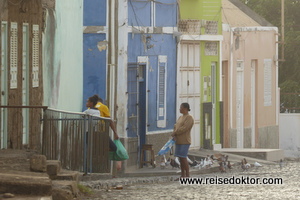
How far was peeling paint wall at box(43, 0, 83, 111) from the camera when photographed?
807 inches

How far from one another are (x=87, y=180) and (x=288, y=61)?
28.8m

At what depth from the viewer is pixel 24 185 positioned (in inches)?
499

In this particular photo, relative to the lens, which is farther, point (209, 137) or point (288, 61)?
point (288, 61)

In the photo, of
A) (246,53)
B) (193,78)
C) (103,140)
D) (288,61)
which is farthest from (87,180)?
A: (288,61)

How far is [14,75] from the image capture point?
18422 mm

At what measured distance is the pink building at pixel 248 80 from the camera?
33.8 m

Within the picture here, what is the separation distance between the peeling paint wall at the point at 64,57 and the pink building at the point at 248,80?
991 centimetres

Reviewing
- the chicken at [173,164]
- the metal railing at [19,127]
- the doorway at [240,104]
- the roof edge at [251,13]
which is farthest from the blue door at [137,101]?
the roof edge at [251,13]

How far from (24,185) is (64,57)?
30.6 feet

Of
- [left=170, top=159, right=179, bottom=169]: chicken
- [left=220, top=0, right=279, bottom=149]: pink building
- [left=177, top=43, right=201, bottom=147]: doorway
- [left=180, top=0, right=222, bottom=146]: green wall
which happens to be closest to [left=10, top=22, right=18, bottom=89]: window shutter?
[left=170, top=159, right=179, bottom=169]: chicken

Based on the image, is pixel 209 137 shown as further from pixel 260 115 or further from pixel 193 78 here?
pixel 260 115

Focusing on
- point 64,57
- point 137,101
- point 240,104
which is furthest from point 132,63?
point 240,104

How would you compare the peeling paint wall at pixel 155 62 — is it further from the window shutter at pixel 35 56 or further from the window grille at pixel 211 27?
the window shutter at pixel 35 56

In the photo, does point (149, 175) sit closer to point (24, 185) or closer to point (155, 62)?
point (155, 62)
